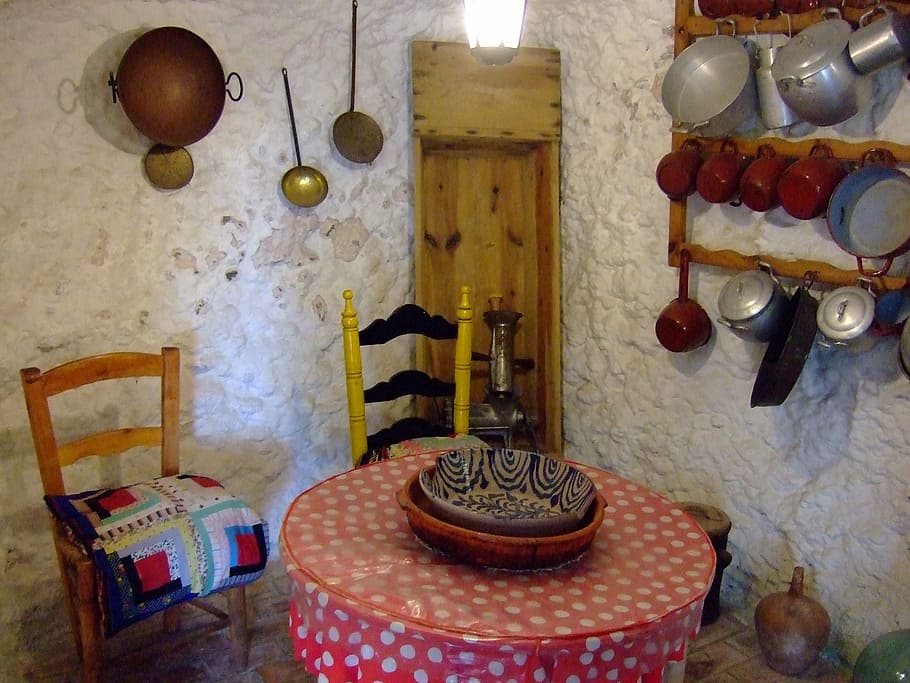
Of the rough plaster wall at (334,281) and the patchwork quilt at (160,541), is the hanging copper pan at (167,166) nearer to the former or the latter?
the rough plaster wall at (334,281)

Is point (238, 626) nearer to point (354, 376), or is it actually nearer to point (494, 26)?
point (354, 376)

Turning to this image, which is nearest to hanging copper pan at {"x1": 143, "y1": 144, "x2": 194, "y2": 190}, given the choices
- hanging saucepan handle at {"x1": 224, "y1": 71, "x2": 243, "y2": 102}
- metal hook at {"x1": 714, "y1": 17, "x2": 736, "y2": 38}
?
hanging saucepan handle at {"x1": 224, "y1": 71, "x2": 243, "y2": 102}

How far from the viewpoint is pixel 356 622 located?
121cm

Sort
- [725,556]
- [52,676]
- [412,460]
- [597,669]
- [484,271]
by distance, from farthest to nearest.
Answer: [484,271] < [725,556] < [52,676] < [412,460] < [597,669]

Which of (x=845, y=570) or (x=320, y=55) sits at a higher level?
(x=320, y=55)

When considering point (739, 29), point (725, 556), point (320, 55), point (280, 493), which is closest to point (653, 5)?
point (739, 29)

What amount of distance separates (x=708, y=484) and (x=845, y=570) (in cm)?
44

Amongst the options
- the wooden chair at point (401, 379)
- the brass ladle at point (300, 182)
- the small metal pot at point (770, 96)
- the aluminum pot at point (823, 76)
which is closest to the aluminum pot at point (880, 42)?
the aluminum pot at point (823, 76)

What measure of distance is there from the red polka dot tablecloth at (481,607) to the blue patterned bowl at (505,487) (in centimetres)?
8

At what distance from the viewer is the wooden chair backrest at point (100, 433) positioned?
6.31ft

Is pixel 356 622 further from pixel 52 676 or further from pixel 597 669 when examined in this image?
pixel 52 676

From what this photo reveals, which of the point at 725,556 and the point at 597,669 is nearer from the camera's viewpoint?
the point at 597,669

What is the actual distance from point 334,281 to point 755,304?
4.11ft

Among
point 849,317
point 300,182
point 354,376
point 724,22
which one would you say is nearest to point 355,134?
point 300,182
